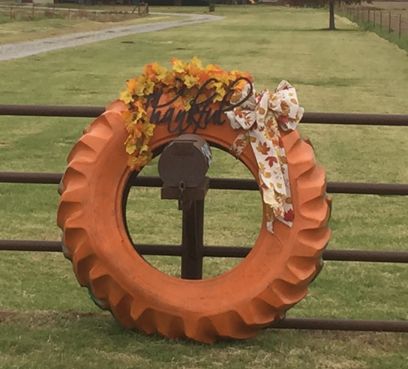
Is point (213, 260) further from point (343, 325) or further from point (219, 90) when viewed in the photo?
point (219, 90)

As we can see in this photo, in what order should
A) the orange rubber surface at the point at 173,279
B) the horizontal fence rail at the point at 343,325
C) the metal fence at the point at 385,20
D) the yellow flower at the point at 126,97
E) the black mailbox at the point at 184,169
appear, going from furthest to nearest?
the metal fence at the point at 385,20
the horizontal fence rail at the point at 343,325
the yellow flower at the point at 126,97
the orange rubber surface at the point at 173,279
the black mailbox at the point at 184,169

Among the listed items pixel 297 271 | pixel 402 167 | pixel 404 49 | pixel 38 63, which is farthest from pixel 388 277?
pixel 404 49

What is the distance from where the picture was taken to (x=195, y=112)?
4531 mm

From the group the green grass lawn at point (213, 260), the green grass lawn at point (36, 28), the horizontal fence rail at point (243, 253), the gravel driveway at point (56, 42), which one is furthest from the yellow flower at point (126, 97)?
the green grass lawn at point (36, 28)

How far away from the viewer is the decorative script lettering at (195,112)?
178 inches

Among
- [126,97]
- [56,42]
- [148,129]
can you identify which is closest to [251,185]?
[148,129]

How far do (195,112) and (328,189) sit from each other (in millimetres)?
766

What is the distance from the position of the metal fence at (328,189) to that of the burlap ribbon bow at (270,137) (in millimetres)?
272

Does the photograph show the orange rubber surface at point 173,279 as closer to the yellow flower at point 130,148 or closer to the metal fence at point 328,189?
the yellow flower at point 130,148

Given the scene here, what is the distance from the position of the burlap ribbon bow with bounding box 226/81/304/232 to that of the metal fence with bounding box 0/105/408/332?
10.7 inches

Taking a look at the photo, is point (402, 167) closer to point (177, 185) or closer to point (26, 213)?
point (26, 213)

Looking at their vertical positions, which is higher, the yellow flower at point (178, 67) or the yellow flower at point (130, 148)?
the yellow flower at point (178, 67)

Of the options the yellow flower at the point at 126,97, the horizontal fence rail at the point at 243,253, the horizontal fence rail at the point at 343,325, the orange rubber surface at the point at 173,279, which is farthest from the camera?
the horizontal fence rail at the point at 243,253

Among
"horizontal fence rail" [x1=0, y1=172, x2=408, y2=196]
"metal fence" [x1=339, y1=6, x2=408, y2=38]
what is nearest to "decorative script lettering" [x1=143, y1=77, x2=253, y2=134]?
"horizontal fence rail" [x1=0, y1=172, x2=408, y2=196]
